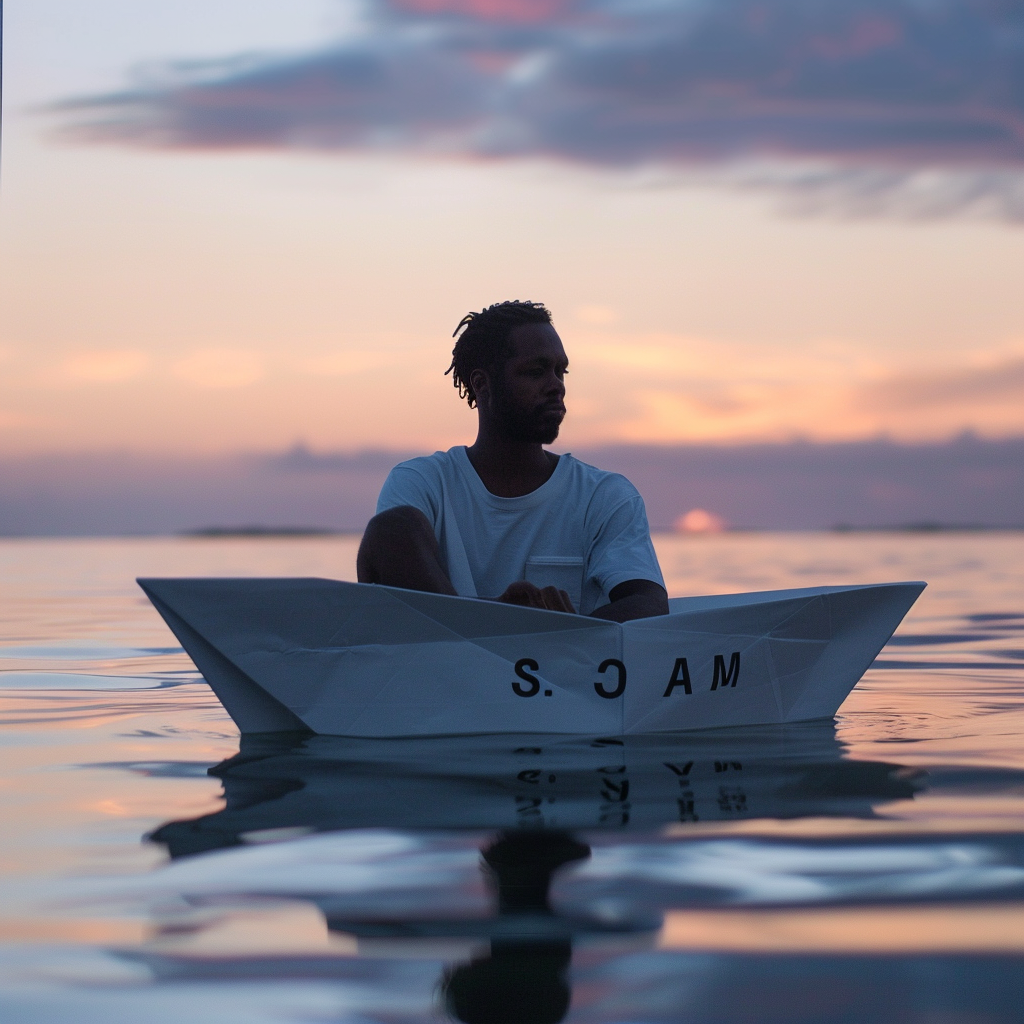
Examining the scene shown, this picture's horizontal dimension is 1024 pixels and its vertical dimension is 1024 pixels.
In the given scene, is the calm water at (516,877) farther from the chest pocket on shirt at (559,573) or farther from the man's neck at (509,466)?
the man's neck at (509,466)

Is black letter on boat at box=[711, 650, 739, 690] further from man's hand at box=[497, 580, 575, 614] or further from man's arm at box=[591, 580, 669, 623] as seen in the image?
man's hand at box=[497, 580, 575, 614]

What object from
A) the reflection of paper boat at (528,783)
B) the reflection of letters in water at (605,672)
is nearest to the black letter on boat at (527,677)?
the reflection of letters in water at (605,672)

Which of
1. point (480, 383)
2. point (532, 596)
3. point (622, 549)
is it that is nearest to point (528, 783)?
point (532, 596)

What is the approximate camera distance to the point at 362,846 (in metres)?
2.31

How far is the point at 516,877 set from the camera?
2080 millimetres

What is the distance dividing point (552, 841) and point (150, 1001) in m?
0.95

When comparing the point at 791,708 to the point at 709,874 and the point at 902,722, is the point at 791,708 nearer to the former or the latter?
the point at 902,722

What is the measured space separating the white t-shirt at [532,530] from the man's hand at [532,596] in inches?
12.5

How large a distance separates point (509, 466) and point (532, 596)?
627 mm

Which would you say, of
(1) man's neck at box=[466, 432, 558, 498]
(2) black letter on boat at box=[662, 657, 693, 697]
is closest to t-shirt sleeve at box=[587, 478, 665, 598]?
(1) man's neck at box=[466, 432, 558, 498]

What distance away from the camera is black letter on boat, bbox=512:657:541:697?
3469mm

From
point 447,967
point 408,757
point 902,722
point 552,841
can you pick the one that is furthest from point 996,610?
point 447,967

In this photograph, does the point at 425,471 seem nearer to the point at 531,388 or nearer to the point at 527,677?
the point at 531,388

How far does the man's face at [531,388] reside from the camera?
404 cm
